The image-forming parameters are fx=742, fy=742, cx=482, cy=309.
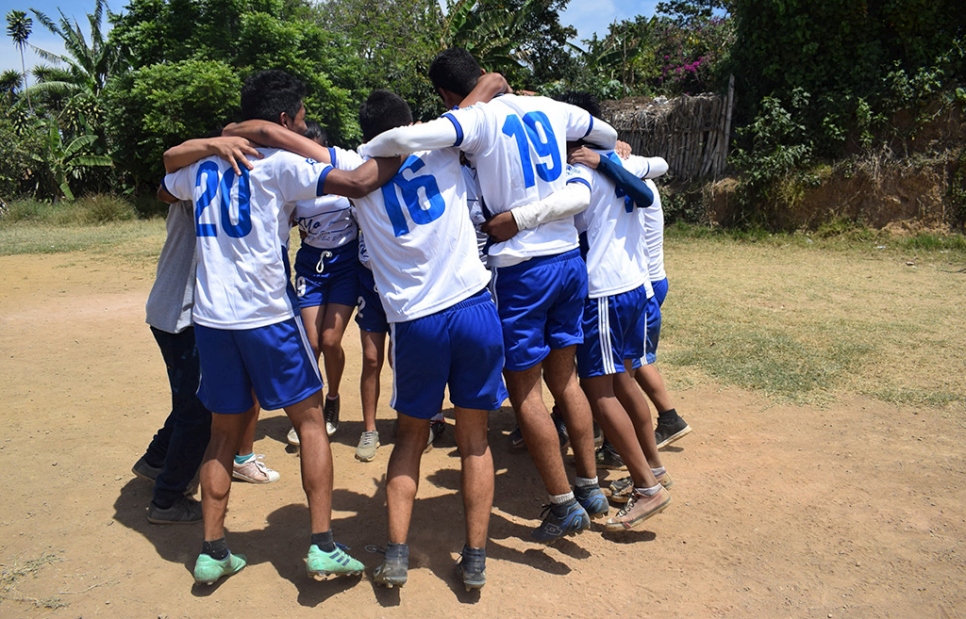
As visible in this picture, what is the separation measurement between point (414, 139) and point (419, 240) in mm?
414

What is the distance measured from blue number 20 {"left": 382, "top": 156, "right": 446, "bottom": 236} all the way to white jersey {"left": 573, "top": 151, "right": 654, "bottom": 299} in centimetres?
90

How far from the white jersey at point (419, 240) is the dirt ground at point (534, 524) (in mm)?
1279

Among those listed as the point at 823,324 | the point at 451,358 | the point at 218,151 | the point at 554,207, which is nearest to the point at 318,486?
the point at 451,358

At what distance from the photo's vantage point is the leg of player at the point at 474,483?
10.5 feet

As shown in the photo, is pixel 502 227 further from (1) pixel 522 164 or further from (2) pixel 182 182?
(2) pixel 182 182

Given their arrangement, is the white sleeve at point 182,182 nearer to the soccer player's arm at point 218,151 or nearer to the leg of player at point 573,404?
the soccer player's arm at point 218,151

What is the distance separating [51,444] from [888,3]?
13917 mm

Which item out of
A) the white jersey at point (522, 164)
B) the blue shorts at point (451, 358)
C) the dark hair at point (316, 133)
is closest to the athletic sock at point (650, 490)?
the blue shorts at point (451, 358)

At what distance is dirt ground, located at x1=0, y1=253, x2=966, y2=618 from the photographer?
10.3 ft

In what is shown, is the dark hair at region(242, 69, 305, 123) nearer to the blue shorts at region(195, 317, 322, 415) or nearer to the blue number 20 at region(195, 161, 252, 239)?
the blue number 20 at region(195, 161, 252, 239)

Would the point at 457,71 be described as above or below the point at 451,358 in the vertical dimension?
above

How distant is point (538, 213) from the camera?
132 inches

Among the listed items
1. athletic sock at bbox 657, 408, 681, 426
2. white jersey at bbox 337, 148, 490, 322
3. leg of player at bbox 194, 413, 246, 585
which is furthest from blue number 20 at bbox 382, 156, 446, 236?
athletic sock at bbox 657, 408, 681, 426

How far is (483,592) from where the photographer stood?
10.6 ft
